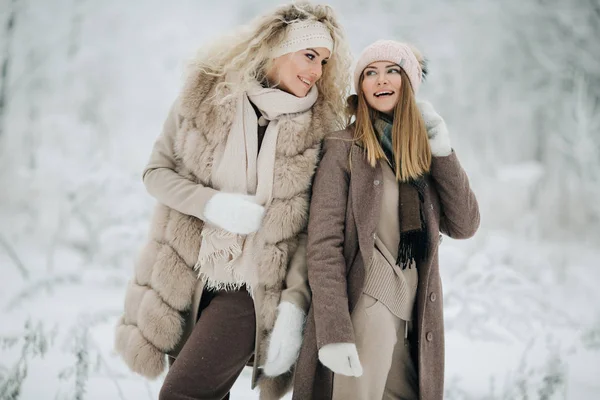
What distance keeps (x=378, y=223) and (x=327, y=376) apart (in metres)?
0.54

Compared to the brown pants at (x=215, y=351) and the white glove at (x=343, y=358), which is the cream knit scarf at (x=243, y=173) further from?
the white glove at (x=343, y=358)

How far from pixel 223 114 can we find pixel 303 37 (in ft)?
1.34

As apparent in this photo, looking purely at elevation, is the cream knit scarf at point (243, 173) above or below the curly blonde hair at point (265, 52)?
below

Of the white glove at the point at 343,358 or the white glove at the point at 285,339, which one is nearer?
the white glove at the point at 343,358

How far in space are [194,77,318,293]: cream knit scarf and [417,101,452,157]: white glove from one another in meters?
0.44

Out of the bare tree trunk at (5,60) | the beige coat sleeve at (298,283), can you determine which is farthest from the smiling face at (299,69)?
the bare tree trunk at (5,60)

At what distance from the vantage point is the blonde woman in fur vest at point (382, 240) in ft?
5.24

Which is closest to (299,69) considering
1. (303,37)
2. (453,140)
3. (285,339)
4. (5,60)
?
(303,37)

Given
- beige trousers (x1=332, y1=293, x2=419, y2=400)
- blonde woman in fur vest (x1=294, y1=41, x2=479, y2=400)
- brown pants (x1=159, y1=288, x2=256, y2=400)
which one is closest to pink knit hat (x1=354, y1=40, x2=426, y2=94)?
blonde woman in fur vest (x1=294, y1=41, x2=479, y2=400)

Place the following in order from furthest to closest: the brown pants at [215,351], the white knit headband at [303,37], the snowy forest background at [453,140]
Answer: the snowy forest background at [453,140], the white knit headband at [303,37], the brown pants at [215,351]

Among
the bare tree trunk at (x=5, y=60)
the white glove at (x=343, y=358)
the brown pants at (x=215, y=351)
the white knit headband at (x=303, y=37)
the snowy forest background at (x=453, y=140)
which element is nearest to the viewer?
the white glove at (x=343, y=358)

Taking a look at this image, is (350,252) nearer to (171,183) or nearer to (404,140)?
(404,140)

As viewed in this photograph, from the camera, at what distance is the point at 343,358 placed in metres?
1.52

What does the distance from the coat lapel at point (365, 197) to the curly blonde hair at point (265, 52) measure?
1.00ft
